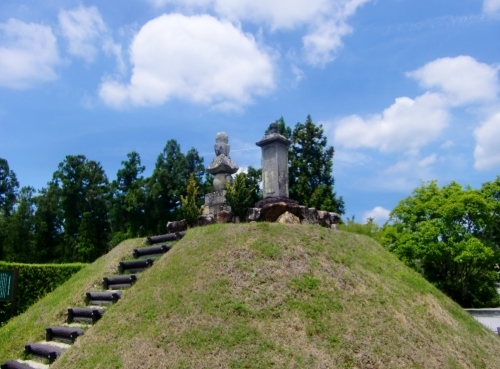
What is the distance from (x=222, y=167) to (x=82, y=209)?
27.8m

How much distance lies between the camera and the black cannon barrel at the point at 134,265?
12.2 m

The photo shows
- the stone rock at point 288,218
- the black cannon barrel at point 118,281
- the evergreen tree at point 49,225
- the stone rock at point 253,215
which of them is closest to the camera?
the black cannon barrel at point 118,281

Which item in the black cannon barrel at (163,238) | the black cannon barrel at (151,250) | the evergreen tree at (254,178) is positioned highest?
the evergreen tree at (254,178)

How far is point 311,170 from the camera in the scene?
3291 cm

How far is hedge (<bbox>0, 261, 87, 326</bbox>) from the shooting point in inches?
590

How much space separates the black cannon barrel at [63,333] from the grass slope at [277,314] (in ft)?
1.48

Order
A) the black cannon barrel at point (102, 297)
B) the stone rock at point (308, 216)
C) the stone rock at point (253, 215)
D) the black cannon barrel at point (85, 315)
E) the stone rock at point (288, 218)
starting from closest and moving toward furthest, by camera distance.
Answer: the black cannon barrel at point (85, 315) → the black cannon barrel at point (102, 297) → the stone rock at point (288, 218) → the stone rock at point (308, 216) → the stone rock at point (253, 215)

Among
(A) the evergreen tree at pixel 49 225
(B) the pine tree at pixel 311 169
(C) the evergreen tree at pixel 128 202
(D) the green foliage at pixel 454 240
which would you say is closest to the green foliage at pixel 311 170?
(B) the pine tree at pixel 311 169

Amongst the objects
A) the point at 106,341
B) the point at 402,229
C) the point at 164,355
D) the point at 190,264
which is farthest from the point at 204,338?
the point at 402,229

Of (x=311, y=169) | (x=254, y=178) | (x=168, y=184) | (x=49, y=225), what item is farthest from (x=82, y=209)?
(x=311, y=169)

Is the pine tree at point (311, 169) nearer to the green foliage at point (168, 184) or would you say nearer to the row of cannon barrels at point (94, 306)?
the green foliage at point (168, 184)

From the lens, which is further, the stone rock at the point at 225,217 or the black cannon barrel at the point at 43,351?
the stone rock at the point at 225,217

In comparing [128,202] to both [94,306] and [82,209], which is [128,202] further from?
[94,306]

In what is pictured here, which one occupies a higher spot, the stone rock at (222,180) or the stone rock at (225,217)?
the stone rock at (222,180)
